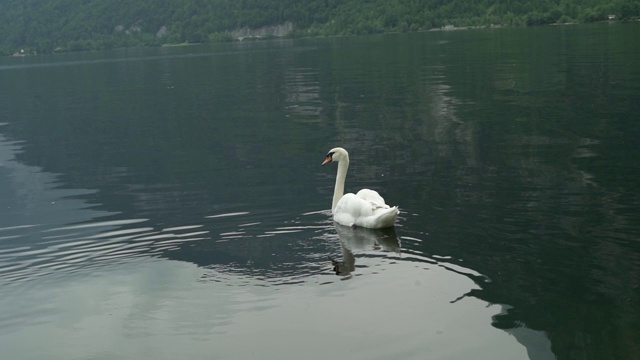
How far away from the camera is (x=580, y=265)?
14.4 metres

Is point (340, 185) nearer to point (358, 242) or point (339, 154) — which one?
point (339, 154)

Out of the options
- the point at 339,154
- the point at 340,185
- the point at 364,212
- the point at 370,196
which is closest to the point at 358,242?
the point at 364,212

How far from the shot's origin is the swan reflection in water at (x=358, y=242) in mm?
15283

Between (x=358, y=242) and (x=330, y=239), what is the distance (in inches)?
21.9

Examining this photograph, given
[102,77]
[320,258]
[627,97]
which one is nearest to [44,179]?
[320,258]

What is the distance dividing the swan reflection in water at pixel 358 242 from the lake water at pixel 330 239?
0.19ft

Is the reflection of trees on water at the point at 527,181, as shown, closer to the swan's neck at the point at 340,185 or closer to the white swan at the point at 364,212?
the white swan at the point at 364,212

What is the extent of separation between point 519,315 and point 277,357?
344 centimetres

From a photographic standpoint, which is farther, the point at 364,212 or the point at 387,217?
the point at 364,212

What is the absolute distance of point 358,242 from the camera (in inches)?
662

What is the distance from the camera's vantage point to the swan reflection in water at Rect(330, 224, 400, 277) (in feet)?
50.1

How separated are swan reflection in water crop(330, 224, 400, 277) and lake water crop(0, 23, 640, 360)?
58 millimetres

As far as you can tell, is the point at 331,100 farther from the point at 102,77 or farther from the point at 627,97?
the point at 102,77

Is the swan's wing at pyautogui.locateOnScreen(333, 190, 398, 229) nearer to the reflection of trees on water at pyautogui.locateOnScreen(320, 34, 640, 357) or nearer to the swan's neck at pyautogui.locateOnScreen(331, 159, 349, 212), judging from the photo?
the swan's neck at pyautogui.locateOnScreen(331, 159, 349, 212)
